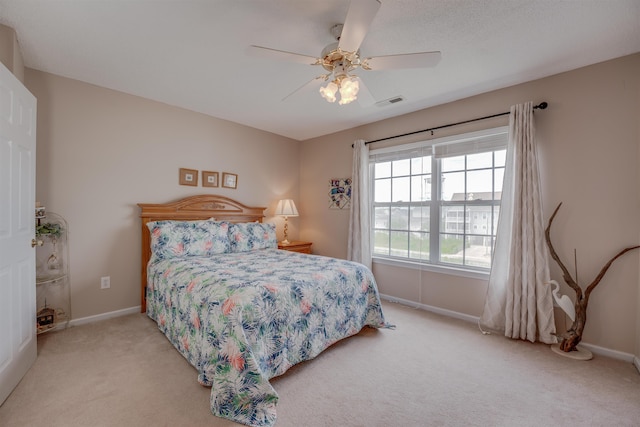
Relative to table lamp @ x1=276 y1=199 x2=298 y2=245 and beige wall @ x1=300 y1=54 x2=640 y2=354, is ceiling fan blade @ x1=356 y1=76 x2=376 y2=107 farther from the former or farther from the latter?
table lamp @ x1=276 y1=199 x2=298 y2=245

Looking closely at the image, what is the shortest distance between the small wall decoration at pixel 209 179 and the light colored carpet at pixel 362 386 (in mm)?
1897

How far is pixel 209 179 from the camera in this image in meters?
3.78

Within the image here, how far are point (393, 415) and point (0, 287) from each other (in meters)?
2.39

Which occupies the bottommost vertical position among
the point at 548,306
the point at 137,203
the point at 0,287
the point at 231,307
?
the point at 548,306

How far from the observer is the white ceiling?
1.78m

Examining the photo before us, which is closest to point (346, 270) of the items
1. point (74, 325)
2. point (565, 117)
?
point (565, 117)

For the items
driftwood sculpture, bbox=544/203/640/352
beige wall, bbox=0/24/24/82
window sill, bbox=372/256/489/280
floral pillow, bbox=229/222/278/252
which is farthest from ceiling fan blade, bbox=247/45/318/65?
window sill, bbox=372/256/489/280

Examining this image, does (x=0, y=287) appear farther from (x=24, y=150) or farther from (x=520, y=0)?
(x=520, y=0)

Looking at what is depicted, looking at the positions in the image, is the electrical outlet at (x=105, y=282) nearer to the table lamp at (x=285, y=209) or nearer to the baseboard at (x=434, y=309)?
the table lamp at (x=285, y=209)

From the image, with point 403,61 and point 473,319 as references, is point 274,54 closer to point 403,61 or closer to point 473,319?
point 403,61

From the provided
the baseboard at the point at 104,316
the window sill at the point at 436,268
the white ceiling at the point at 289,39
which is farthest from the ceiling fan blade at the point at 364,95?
the baseboard at the point at 104,316

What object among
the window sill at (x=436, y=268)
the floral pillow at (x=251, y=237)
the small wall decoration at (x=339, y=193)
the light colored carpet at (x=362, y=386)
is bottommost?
the light colored carpet at (x=362, y=386)

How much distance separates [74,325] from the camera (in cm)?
279

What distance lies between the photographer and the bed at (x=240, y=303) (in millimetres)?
1654
